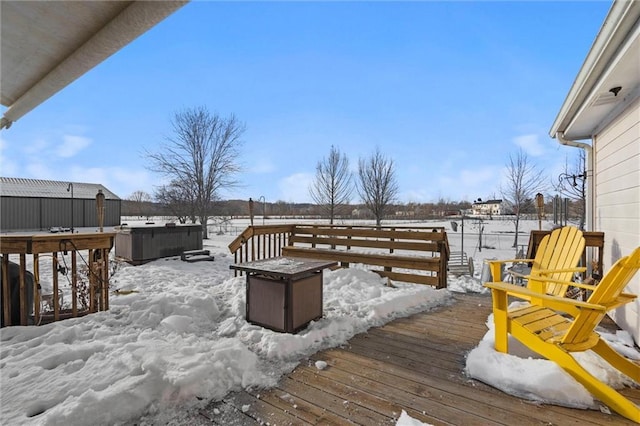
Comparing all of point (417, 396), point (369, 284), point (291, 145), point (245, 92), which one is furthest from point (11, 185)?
point (417, 396)

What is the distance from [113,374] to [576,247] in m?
4.13

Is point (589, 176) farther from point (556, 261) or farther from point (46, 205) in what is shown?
point (46, 205)

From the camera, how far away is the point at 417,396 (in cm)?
200

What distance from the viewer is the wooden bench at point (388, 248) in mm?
4742

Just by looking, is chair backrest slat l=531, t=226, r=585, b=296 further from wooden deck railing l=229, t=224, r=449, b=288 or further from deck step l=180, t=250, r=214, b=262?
deck step l=180, t=250, r=214, b=262

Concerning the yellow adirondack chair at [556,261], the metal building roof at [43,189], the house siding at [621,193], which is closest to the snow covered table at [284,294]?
the yellow adirondack chair at [556,261]

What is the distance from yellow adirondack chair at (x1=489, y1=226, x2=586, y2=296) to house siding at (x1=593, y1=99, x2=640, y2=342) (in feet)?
1.49

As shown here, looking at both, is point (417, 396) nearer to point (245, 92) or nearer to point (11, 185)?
point (245, 92)

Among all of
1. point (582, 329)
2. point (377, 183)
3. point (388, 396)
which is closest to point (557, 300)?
point (582, 329)

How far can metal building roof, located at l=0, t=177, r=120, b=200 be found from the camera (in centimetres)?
2092

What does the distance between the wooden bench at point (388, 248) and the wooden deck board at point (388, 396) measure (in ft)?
6.51

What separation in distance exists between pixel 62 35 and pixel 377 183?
14.3m

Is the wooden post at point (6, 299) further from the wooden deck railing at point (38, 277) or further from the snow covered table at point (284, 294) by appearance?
the snow covered table at point (284, 294)

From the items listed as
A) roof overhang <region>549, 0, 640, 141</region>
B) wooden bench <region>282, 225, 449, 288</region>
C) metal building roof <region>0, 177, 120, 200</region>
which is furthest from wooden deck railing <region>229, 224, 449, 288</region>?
metal building roof <region>0, 177, 120, 200</region>
